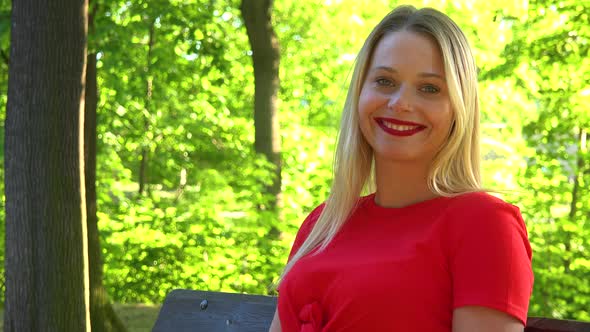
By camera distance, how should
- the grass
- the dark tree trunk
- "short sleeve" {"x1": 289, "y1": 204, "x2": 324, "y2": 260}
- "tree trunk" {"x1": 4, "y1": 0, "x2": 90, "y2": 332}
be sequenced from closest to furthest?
"short sleeve" {"x1": 289, "y1": 204, "x2": 324, "y2": 260} → "tree trunk" {"x1": 4, "y1": 0, "x2": 90, "y2": 332} → the dark tree trunk → the grass

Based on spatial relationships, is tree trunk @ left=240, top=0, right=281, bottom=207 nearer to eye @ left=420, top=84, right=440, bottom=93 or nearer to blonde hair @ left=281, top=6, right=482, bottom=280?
blonde hair @ left=281, top=6, right=482, bottom=280

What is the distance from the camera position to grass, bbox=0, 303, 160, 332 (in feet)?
27.1

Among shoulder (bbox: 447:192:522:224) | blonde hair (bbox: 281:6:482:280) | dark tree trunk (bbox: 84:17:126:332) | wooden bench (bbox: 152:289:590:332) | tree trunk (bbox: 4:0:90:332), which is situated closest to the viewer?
shoulder (bbox: 447:192:522:224)

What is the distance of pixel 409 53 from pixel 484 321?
0.76 meters

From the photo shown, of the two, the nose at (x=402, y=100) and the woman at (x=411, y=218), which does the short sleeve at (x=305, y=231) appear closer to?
the woman at (x=411, y=218)

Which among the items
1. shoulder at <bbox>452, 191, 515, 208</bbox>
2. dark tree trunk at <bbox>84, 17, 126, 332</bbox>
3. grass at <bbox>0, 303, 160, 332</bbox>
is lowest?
grass at <bbox>0, 303, 160, 332</bbox>

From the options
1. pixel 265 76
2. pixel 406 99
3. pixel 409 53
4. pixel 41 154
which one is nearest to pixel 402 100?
pixel 406 99

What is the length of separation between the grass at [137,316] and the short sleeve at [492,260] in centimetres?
613

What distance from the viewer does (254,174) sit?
966 centimetres

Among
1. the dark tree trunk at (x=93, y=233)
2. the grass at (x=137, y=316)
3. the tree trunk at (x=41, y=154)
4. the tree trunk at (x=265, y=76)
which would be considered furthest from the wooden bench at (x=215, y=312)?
the tree trunk at (x=265, y=76)

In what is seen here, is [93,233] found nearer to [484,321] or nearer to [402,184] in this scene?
[402,184]

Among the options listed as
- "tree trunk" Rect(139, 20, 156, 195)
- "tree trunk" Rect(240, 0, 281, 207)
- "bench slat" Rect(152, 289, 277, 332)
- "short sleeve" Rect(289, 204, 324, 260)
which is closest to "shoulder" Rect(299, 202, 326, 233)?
"short sleeve" Rect(289, 204, 324, 260)

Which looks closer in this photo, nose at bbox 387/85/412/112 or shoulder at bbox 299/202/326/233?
nose at bbox 387/85/412/112

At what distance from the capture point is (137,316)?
862 centimetres
